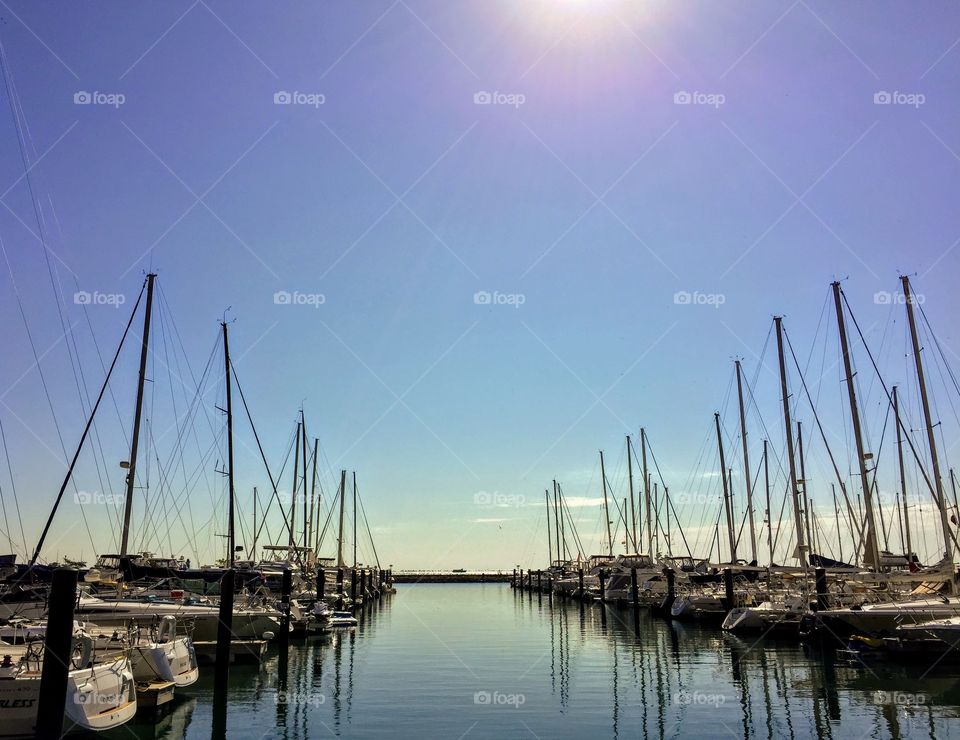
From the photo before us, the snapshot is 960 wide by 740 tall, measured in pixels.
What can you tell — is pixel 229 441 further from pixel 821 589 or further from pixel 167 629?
pixel 821 589

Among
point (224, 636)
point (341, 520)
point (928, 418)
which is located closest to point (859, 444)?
point (928, 418)

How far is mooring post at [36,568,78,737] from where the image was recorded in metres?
15.8

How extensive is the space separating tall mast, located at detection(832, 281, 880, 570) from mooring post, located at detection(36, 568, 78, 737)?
37.9m

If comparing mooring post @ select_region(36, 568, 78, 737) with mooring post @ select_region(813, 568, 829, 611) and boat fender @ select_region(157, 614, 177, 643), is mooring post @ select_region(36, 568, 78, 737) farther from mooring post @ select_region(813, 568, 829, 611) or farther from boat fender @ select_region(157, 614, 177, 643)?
mooring post @ select_region(813, 568, 829, 611)

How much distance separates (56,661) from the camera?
1597 centimetres

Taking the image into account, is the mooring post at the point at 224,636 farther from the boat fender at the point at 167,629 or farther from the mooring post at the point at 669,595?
the mooring post at the point at 669,595

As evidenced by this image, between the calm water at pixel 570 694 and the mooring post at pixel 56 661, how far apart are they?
6306 millimetres

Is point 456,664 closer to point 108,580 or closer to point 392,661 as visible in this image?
point 392,661

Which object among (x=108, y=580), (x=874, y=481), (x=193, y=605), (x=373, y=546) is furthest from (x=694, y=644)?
(x=373, y=546)

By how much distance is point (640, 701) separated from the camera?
2678 cm

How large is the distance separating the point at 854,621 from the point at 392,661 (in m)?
22.6

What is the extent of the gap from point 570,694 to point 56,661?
1804 centimetres

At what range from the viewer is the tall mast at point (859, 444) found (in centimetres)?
4112

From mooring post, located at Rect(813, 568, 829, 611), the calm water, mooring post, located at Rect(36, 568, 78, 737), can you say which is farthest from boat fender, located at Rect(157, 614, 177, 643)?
mooring post, located at Rect(813, 568, 829, 611)
